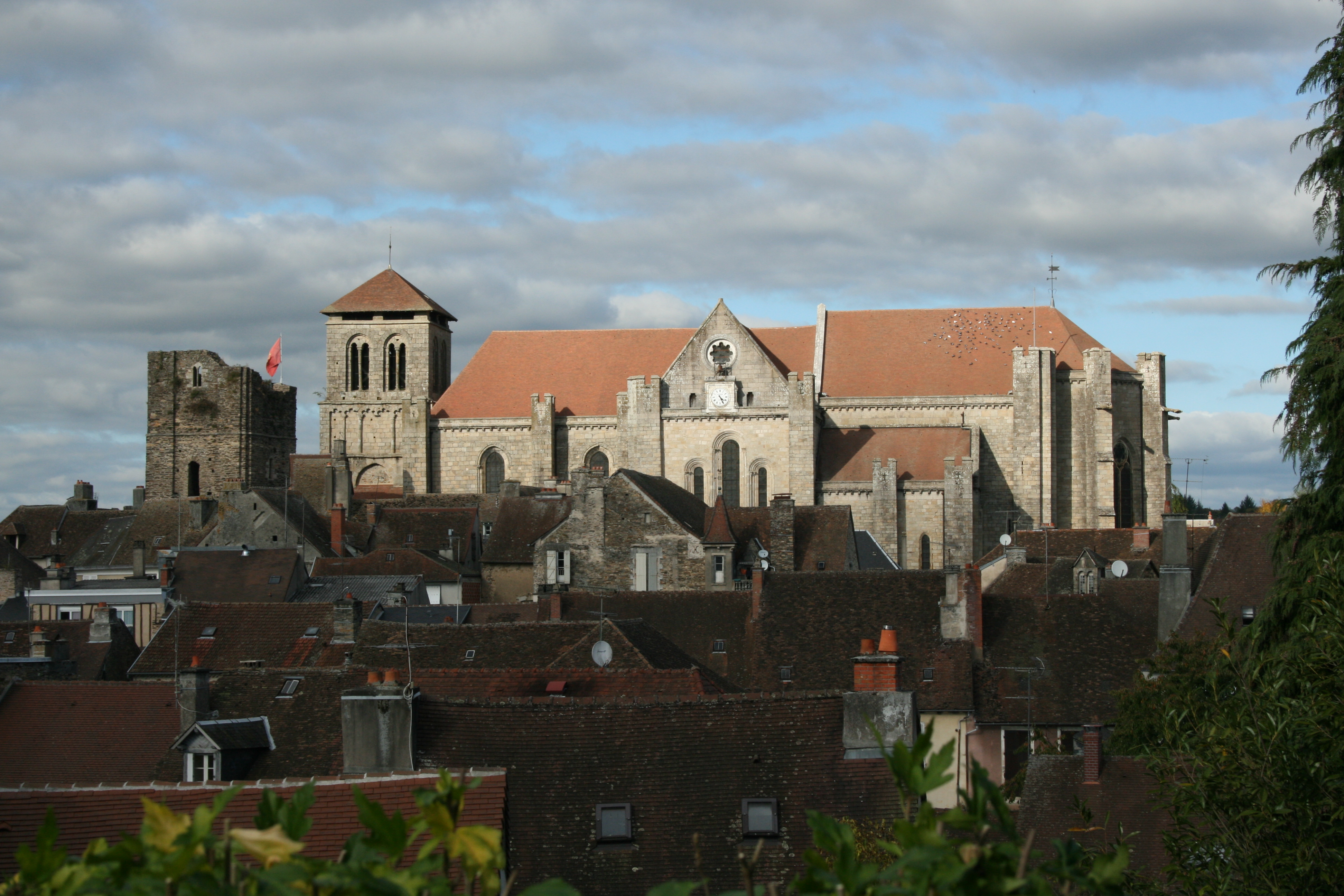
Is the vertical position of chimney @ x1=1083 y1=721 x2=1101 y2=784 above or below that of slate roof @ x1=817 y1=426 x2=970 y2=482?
below

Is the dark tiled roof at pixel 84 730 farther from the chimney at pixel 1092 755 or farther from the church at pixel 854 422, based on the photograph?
the church at pixel 854 422

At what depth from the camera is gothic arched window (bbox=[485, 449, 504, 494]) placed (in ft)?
213

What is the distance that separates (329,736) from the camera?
62.0 feet

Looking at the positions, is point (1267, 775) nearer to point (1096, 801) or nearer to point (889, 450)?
point (1096, 801)

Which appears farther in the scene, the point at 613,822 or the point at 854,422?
the point at 854,422

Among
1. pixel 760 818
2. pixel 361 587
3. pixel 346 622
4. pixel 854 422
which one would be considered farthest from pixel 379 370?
pixel 760 818

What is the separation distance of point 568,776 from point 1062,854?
1153 centimetres

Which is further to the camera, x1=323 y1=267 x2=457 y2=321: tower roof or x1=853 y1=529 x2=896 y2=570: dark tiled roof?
x1=323 y1=267 x2=457 y2=321: tower roof

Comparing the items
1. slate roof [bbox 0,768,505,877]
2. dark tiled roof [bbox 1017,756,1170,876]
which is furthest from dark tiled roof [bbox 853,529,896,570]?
slate roof [bbox 0,768,505,877]

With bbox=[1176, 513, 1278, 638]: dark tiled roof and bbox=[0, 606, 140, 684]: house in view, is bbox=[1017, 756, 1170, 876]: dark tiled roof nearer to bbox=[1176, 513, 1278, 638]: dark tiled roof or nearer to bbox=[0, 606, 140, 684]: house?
bbox=[1176, 513, 1278, 638]: dark tiled roof

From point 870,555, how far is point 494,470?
68.0 feet

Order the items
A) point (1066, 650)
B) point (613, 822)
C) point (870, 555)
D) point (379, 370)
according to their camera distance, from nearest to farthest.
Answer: point (613, 822), point (1066, 650), point (870, 555), point (379, 370)

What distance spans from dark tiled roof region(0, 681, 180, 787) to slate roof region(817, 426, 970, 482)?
38.5 m

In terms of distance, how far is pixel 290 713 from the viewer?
19594 millimetres
